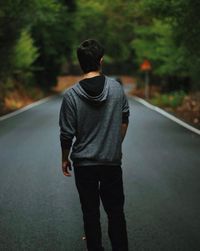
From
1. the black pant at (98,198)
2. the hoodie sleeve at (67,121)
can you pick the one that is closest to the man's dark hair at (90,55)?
the hoodie sleeve at (67,121)

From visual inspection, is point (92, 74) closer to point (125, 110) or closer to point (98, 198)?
point (125, 110)

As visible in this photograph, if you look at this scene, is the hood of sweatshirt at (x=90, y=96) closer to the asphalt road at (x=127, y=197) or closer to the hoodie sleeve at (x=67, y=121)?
the hoodie sleeve at (x=67, y=121)

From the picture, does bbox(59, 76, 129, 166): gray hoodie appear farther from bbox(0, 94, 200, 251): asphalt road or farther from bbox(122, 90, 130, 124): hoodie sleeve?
bbox(0, 94, 200, 251): asphalt road

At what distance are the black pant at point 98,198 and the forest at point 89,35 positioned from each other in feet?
45.4

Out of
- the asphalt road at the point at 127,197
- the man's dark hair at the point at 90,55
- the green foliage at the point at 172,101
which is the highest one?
the man's dark hair at the point at 90,55

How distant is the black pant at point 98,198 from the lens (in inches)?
183

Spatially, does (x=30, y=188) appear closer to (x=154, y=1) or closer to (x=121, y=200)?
(x=121, y=200)

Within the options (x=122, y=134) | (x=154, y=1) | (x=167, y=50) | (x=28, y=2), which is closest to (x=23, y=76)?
(x=167, y=50)

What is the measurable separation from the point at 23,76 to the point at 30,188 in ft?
107

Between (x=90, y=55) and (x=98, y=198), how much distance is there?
118 cm

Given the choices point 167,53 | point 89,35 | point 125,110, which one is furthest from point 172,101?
point 89,35

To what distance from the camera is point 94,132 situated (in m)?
4.66

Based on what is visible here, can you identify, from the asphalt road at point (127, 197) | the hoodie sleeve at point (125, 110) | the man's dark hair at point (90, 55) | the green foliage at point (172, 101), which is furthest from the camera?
the green foliage at point (172, 101)

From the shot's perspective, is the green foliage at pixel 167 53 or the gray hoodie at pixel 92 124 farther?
the green foliage at pixel 167 53
